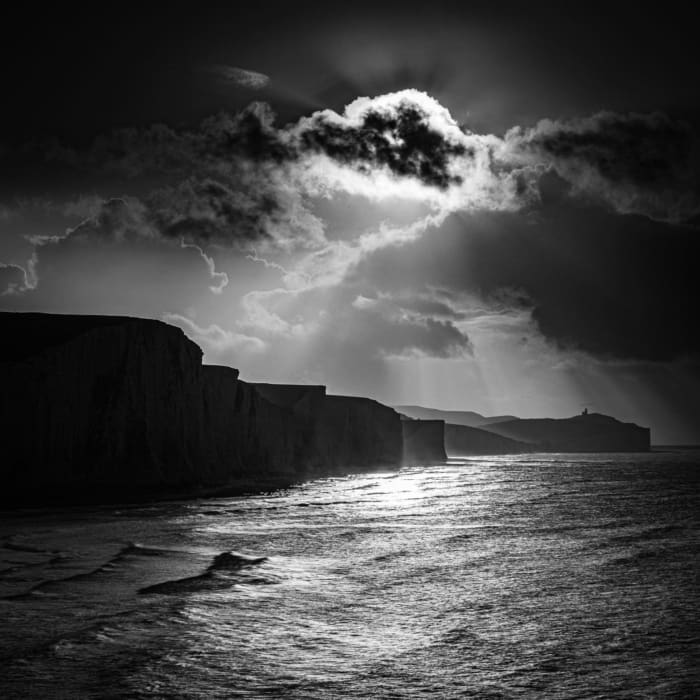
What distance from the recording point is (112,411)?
48.7 metres

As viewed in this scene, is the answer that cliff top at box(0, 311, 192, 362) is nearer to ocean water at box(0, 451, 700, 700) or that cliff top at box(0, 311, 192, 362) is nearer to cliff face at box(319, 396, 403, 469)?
ocean water at box(0, 451, 700, 700)

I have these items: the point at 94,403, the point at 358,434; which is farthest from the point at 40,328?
the point at 358,434

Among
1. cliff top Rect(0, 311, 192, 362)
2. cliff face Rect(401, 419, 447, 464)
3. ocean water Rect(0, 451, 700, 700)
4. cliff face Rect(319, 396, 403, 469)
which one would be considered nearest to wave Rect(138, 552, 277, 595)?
ocean water Rect(0, 451, 700, 700)

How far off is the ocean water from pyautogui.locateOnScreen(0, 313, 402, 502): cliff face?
1444 cm

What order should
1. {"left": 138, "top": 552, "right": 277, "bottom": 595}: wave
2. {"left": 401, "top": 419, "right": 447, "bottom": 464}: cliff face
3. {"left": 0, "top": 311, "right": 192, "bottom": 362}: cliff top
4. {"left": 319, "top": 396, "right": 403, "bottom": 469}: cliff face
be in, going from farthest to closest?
{"left": 401, "top": 419, "right": 447, "bottom": 464}: cliff face, {"left": 319, "top": 396, "right": 403, "bottom": 469}: cliff face, {"left": 0, "top": 311, "right": 192, "bottom": 362}: cliff top, {"left": 138, "top": 552, "right": 277, "bottom": 595}: wave

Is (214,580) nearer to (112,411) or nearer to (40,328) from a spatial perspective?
(112,411)

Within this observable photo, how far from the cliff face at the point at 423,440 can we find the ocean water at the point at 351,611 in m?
113

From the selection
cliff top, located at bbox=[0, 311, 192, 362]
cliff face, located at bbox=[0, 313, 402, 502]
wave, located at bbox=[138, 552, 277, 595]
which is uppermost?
cliff top, located at bbox=[0, 311, 192, 362]

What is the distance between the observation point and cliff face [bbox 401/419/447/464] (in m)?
143

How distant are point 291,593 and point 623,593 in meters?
7.16

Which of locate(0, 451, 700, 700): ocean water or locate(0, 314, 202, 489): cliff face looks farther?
locate(0, 314, 202, 489): cliff face

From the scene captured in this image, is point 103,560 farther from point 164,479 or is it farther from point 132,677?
point 164,479

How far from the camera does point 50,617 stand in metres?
13.5

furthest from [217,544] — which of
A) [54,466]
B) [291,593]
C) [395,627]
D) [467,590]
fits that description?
[54,466]
